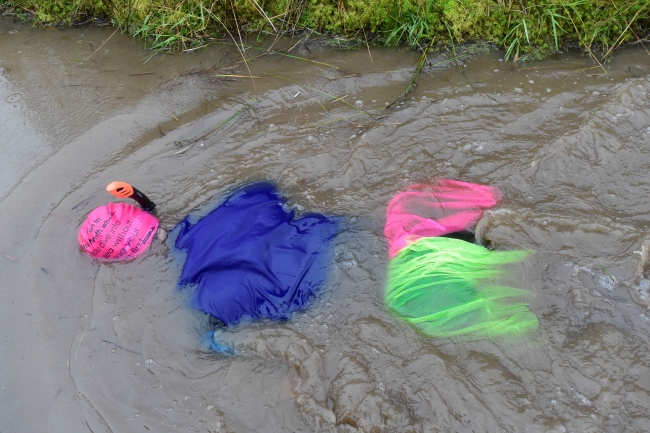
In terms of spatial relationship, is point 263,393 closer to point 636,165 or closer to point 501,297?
point 501,297

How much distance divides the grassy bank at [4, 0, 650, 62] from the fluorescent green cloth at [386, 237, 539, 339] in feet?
7.40

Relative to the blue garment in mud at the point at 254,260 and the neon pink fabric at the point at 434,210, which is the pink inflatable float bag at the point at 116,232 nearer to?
the blue garment in mud at the point at 254,260

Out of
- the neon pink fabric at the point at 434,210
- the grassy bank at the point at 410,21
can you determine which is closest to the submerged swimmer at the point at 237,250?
the neon pink fabric at the point at 434,210

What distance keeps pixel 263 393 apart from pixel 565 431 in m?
1.63

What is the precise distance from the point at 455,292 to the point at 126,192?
2.17 m

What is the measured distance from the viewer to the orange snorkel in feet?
8.76

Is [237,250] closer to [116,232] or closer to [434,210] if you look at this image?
[116,232]

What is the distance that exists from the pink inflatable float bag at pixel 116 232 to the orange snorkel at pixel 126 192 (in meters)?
0.07

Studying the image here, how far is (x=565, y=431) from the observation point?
2283 mm

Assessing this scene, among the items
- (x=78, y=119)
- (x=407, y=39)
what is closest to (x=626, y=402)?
(x=407, y=39)

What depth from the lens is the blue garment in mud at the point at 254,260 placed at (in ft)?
9.13

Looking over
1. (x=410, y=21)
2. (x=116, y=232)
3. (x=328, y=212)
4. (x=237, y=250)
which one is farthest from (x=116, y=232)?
(x=410, y=21)

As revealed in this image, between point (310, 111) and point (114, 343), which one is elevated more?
point (310, 111)

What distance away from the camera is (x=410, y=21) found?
4230mm
